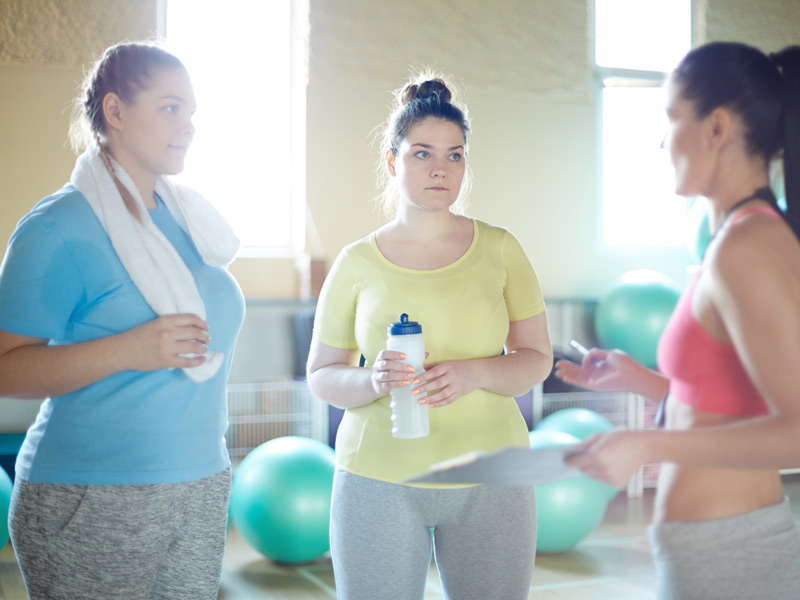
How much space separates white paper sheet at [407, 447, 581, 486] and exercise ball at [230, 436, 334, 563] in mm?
2333

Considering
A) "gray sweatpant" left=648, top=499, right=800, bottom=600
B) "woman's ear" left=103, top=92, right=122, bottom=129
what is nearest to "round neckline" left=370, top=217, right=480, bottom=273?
"woman's ear" left=103, top=92, right=122, bottom=129

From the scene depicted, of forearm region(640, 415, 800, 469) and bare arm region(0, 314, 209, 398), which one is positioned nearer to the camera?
forearm region(640, 415, 800, 469)

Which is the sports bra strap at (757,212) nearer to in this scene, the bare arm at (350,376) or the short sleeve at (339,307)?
the bare arm at (350,376)

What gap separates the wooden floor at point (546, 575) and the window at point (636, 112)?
94.4 inches

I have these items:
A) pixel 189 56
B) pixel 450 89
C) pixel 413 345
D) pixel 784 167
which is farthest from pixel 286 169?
pixel 784 167

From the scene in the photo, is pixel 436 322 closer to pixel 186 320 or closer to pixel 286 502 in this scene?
pixel 186 320

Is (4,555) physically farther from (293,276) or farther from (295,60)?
(295,60)

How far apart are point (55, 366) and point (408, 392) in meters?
0.55

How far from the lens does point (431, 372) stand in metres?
1.33

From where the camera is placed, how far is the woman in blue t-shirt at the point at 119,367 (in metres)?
1.20

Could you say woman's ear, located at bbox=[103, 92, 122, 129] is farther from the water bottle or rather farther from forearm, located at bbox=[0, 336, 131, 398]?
the water bottle

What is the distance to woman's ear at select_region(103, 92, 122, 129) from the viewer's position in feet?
4.38

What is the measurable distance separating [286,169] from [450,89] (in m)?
3.24

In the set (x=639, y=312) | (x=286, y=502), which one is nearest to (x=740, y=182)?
(x=286, y=502)
